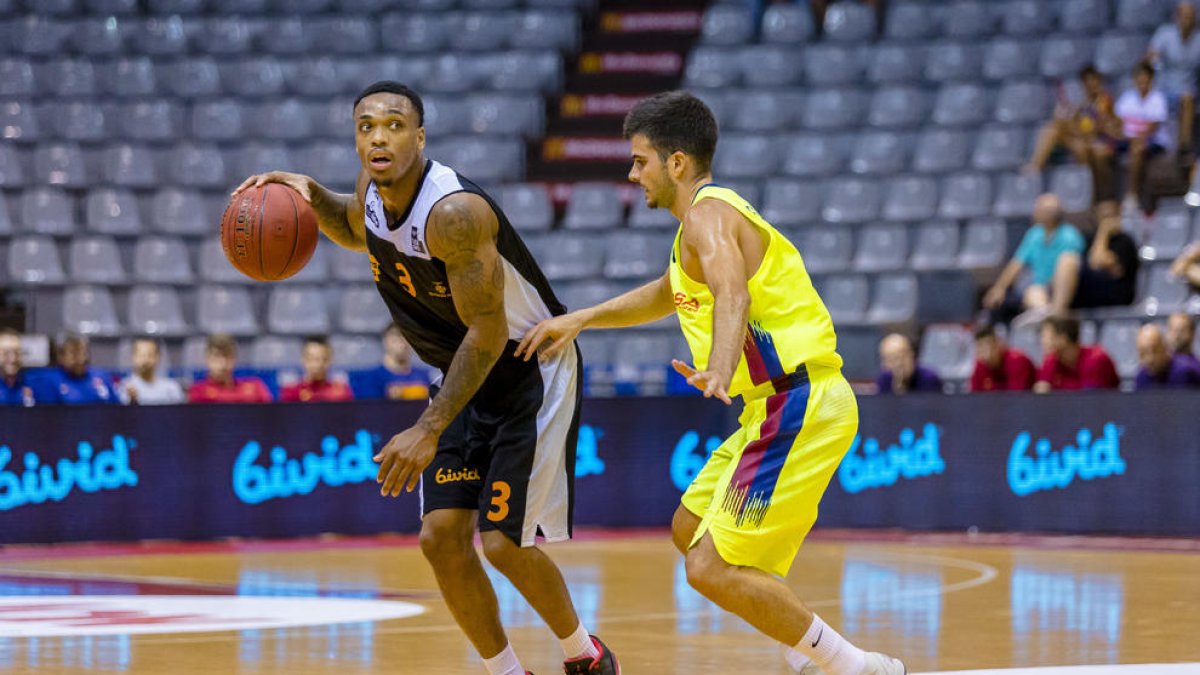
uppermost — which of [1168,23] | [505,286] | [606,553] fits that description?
[1168,23]

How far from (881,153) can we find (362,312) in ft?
15.1

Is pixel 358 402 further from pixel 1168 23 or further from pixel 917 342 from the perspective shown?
pixel 1168 23

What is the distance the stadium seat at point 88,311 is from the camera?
1405 cm

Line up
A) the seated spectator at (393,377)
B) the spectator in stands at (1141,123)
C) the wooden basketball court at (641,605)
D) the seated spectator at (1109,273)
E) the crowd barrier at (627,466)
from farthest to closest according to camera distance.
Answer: the spectator in stands at (1141,123), the seated spectator at (1109,273), the seated spectator at (393,377), the crowd barrier at (627,466), the wooden basketball court at (641,605)

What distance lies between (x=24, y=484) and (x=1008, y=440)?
5968 millimetres

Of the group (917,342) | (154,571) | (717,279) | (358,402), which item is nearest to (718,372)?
(717,279)

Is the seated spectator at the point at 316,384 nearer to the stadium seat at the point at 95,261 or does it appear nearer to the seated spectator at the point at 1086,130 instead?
the stadium seat at the point at 95,261

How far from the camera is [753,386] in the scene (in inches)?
187

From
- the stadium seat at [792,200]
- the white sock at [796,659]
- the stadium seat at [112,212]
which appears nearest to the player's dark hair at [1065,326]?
the stadium seat at [792,200]

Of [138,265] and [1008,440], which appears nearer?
[1008,440]

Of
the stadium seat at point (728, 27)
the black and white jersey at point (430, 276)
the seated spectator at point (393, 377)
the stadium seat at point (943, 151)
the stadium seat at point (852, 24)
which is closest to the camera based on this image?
the black and white jersey at point (430, 276)

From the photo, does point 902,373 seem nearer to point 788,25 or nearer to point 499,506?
point 788,25

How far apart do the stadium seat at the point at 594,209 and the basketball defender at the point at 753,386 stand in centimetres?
1052

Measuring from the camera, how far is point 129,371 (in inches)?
531
